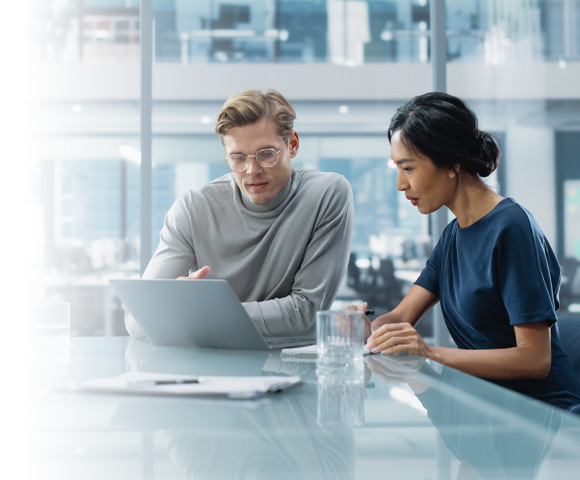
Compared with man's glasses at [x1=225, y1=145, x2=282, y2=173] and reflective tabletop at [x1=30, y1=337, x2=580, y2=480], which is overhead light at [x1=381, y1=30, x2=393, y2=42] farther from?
reflective tabletop at [x1=30, y1=337, x2=580, y2=480]

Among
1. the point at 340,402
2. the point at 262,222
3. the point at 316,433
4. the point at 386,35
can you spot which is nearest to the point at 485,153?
the point at 262,222

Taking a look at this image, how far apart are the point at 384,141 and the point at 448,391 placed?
11.3ft

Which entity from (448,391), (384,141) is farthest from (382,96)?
(448,391)

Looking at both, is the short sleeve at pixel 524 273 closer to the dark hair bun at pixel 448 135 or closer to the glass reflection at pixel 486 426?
the dark hair bun at pixel 448 135

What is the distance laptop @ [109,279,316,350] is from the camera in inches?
53.1

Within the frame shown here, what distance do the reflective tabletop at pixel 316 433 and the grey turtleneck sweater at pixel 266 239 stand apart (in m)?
0.78

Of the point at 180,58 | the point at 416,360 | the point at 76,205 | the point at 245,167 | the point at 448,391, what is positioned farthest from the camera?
the point at 76,205

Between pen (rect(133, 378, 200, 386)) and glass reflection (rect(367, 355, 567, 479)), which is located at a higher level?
pen (rect(133, 378, 200, 386))

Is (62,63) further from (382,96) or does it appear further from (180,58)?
(382,96)

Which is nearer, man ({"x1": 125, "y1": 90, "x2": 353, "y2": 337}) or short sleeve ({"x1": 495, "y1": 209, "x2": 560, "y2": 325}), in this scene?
short sleeve ({"x1": 495, "y1": 209, "x2": 560, "y2": 325})

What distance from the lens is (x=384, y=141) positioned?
4305 millimetres

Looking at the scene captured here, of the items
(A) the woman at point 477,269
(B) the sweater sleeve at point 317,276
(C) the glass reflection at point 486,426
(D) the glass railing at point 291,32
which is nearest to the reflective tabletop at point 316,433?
(C) the glass reflection at point 486,426

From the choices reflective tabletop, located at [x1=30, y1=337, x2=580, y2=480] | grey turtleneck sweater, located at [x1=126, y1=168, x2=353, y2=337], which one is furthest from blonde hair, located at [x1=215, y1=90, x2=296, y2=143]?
reflective tabletop, located at [x1=30, y1=337, x2=580, y2=480]

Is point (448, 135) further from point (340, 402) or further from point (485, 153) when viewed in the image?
point (340, 402)
